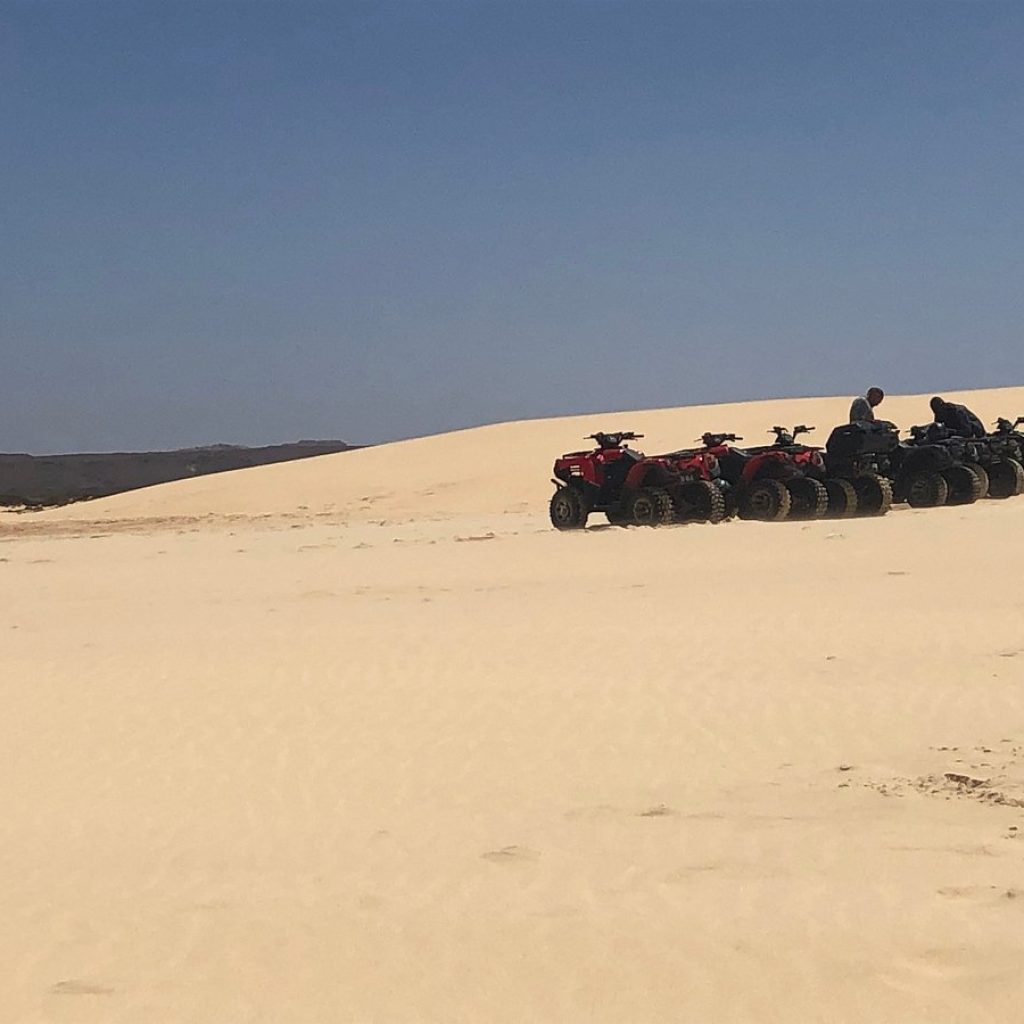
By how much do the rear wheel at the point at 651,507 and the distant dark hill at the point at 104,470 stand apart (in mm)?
26677

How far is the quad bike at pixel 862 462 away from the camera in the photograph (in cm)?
1847

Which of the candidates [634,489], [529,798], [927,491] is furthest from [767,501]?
[529,798]

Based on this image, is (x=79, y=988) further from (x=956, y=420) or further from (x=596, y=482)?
(x=956, y=420)

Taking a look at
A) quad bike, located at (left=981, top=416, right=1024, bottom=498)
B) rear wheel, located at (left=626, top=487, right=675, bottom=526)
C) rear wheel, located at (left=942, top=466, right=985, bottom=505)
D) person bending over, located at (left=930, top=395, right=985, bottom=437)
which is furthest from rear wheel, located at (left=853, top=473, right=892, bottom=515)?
person bending over, located at (left=930, top=395, right=985, bottom=437)

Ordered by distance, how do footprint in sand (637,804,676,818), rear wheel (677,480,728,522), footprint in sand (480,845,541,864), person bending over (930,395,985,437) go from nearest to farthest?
footprint in sand (480,845,541,864) < footprint in sand (637,804,676,818) < rear wheel (677,480,728,522) < person bending over (930,395,985,437)

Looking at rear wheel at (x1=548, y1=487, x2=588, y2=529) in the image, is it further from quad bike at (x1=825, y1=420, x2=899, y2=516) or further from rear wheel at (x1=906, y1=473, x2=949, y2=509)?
rear wheel at (x1=906, y1=473, x2=949, y2=509)

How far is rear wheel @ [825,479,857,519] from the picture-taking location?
18.3 meters

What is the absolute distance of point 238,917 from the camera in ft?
15.9

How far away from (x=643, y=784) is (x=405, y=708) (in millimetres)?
2224

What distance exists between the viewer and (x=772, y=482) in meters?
18.2

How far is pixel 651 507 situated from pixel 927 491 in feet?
12.2

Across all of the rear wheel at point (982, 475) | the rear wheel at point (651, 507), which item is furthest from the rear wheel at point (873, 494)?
the rear wheel at point (651, 507)

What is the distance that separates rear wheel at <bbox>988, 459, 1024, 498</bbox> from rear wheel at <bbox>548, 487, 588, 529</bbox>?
5.79 meters

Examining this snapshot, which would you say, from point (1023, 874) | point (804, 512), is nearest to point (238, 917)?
point (1023, 874)
